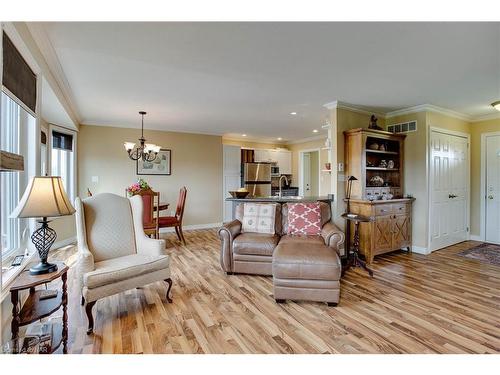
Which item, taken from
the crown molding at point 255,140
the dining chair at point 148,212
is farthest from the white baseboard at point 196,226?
the crown molding at point 255,140

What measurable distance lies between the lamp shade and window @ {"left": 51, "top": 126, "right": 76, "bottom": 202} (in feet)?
11.5

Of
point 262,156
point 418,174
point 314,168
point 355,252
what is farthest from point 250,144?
point 355,252

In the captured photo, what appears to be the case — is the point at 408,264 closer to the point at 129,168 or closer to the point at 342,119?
the point at 342,119

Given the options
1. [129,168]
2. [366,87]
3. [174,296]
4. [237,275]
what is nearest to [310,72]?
[366,87]

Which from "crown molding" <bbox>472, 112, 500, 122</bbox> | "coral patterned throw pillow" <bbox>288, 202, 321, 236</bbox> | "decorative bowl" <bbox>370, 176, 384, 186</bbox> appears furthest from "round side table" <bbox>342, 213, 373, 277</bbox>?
"crown molding" <bbox>472, 112, 500, 122</bbox>

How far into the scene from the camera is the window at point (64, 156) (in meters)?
4.66

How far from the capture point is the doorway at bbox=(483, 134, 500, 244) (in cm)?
480

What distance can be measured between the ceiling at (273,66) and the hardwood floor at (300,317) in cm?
238

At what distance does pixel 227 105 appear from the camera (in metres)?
4.14

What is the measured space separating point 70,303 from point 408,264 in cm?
422

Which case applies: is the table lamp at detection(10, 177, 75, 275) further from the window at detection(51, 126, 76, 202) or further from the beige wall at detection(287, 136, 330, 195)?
the beige wall at detection(287, 136, 330, 195)

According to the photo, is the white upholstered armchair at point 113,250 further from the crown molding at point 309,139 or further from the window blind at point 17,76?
the crown molding at point 309,139

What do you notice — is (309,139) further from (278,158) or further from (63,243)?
(63,243)

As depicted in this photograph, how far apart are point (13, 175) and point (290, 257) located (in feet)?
8.25
